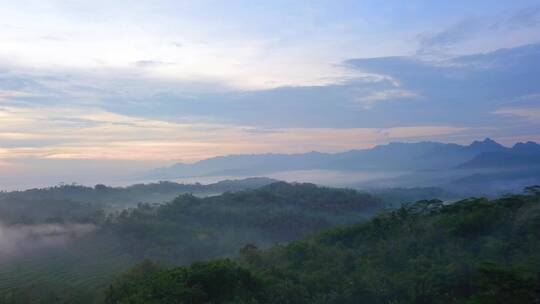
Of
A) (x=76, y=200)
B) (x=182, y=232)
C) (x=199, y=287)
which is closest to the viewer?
(x=199, y=287)

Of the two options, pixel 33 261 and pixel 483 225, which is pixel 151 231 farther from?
pixel 483 225

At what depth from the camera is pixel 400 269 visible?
1532 cm

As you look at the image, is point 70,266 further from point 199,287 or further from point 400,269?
point 400,269

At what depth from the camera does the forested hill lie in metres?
11.9

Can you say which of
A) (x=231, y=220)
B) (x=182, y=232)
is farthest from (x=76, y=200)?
(x=182, y=232)

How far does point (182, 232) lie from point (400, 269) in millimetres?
41037

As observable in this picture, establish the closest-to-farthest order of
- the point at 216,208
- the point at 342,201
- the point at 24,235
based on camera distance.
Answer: the point at 24,235 < the point at 216,208 < the point at 342,201

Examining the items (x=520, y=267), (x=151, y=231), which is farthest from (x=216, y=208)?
(x=520, y=267)

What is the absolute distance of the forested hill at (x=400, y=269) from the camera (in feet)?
39.1

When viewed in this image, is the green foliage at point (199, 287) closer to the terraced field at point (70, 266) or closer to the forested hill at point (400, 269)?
the forested hill at point (400, 269)

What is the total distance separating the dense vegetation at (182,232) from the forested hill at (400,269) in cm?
1290

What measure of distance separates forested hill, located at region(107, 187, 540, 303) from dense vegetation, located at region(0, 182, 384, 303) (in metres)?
12.9

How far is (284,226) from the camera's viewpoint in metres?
60.6

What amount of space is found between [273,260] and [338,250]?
100 inches
